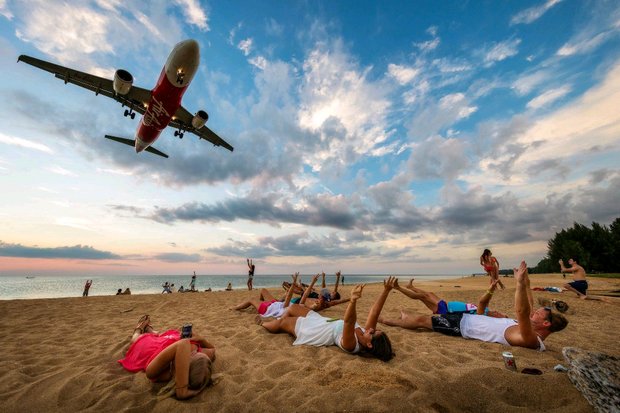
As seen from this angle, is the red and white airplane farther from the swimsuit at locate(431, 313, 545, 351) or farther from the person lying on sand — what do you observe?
the swimsuit at locate(431, 313, 545, 351)

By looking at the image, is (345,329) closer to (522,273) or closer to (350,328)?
(350,328)

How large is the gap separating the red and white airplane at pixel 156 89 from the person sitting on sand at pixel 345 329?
12.3 m

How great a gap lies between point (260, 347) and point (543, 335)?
14.9ft

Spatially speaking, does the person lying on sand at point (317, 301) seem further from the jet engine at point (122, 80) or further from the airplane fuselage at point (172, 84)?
the jet engine at point (122, 80)

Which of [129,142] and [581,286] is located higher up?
[129,142]

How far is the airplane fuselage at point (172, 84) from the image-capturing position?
440 inches

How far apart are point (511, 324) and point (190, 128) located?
22.0 metres

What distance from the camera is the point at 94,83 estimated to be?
15289mm

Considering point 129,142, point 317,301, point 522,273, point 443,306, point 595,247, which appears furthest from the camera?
point 595,247

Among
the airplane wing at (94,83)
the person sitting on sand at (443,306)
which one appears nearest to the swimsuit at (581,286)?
the person sitting on sand at (443,306)

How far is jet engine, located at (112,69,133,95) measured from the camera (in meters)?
13.0

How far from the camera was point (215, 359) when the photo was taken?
337 centimetres

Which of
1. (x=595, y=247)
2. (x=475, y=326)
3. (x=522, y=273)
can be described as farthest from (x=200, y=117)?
(x=595, y=247)

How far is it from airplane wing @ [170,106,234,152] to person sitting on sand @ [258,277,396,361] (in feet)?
61.3
